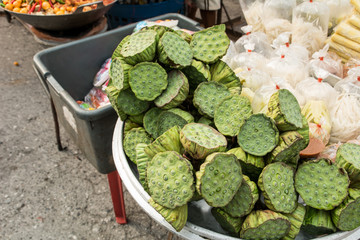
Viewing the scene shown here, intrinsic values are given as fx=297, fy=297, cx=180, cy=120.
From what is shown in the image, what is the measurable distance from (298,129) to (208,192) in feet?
1.23

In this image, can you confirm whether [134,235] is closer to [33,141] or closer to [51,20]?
[33,141]

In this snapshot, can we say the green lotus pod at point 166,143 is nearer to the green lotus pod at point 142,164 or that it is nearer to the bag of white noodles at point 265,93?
the green lotus pod at point 142,164

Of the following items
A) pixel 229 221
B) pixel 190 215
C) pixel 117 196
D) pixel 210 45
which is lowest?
pixel 117 196

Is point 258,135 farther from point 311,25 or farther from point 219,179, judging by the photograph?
point 311,25

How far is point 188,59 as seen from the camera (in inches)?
42.0

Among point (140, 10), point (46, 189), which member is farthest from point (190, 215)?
point (140, 10)

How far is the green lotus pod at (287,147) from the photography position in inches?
34.7

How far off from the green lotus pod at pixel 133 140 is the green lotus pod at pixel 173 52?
0.89ft

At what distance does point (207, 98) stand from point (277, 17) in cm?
131

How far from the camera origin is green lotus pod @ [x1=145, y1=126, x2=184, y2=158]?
2.94 ft

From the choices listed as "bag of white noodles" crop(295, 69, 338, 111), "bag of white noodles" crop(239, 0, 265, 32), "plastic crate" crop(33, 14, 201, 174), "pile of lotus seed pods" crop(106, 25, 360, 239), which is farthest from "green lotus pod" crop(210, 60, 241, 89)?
"bag of white noodles" crop(239, 0, 265, 32)

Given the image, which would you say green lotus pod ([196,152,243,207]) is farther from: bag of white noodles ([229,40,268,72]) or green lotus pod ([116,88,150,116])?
bag of white noodles ([229,40,268,72])

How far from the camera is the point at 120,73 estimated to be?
1.04 m

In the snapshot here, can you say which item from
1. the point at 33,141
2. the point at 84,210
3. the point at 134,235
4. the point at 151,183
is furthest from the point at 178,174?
the point at 33,141
